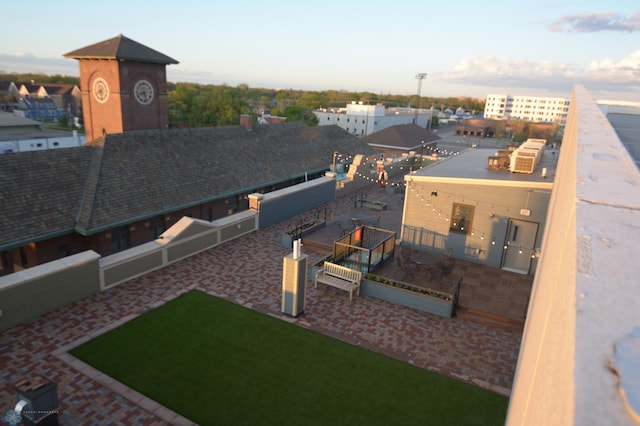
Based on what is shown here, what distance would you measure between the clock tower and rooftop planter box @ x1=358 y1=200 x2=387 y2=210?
15760mm

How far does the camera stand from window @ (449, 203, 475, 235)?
1731cm

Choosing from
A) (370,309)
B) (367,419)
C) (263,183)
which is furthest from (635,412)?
(263,183)

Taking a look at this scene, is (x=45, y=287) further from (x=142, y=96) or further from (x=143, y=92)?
(x=143, y=92)

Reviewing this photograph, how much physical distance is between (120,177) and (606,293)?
20138mm

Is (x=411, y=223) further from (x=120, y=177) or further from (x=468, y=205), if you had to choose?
(x=120, y=177)

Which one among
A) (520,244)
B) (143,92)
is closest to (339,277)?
(520,244)

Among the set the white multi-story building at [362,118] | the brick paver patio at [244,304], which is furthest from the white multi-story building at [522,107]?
the brick paver patio at [244,304]

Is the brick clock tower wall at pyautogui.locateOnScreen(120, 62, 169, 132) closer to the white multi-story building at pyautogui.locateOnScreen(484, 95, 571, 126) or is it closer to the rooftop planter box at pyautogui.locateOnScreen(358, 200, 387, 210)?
the rooftop planter box at pyautogui.locateOnScreen(358, 200, 387, 210)

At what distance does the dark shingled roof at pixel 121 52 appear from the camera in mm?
26016

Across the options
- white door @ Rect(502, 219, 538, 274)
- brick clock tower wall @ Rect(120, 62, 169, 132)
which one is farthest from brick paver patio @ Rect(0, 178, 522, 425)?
brick clock tower wall @ Rect(120, 62, 169, 132)

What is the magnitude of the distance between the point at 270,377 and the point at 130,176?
13032mm

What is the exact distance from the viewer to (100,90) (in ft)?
90.1

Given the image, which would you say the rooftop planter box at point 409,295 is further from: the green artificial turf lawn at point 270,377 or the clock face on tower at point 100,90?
the clock face on tower at point 100,90

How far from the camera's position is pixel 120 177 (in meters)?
18.8
